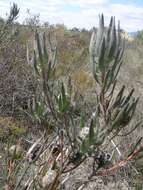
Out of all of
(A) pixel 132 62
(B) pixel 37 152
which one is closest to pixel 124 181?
(B) pixel 37 152

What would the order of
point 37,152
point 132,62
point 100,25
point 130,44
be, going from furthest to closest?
point 130,44, point 132,62, point 37,152, point 100,25

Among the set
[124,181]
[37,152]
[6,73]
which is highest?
[37,152]

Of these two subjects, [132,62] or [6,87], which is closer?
[6,87]

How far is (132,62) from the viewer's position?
1541cm

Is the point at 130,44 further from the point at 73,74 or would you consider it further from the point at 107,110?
the point at 107,110

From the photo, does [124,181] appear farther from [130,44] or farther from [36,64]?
A: [130,44]

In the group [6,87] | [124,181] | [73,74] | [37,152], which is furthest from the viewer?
[73,74]

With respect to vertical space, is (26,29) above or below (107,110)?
below

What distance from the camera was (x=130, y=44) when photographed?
60.6ft

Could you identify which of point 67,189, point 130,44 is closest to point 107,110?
point 67,189

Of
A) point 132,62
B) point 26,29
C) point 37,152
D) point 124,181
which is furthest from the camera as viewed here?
point 26,29

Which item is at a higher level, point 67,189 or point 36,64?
point 36,64

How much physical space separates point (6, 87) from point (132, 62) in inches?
264

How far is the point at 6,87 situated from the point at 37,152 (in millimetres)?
6743
